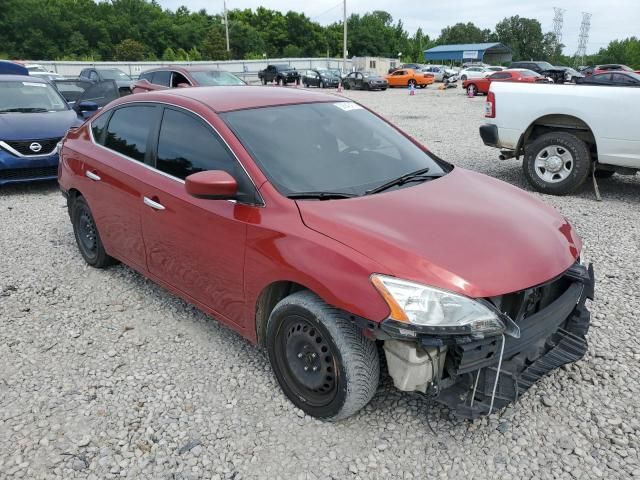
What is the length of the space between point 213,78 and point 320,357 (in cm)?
1075

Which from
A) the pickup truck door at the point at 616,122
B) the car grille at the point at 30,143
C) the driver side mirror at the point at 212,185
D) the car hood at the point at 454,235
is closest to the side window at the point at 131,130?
the driver side mirror at the point at 212,185

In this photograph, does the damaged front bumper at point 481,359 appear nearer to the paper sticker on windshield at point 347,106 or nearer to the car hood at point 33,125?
the paper sticker on windshield at point 347,106

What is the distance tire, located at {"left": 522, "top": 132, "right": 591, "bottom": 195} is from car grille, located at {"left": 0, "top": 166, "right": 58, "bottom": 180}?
22.3 ft

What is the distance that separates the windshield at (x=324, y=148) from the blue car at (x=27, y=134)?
5.26 m

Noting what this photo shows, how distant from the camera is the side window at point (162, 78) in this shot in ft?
39.9

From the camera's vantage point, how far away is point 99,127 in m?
4.39

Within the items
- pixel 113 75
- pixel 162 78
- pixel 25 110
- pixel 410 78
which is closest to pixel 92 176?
pixel 25 110

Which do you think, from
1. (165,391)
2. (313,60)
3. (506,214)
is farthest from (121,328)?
(313,60)

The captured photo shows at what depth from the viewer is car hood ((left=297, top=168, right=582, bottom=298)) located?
7.63ft

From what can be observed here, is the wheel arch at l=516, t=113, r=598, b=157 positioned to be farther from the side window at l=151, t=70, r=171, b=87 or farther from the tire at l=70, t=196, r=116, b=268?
the side window at l=151, t=70, r=171, b=87

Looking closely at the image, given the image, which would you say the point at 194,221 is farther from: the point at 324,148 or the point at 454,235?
the point at 454,235

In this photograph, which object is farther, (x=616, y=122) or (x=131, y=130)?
(x=616, y=122)

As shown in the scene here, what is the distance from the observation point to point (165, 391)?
3.02m

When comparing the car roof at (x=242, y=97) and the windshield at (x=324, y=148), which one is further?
the car roof at (x=242, y=97)
